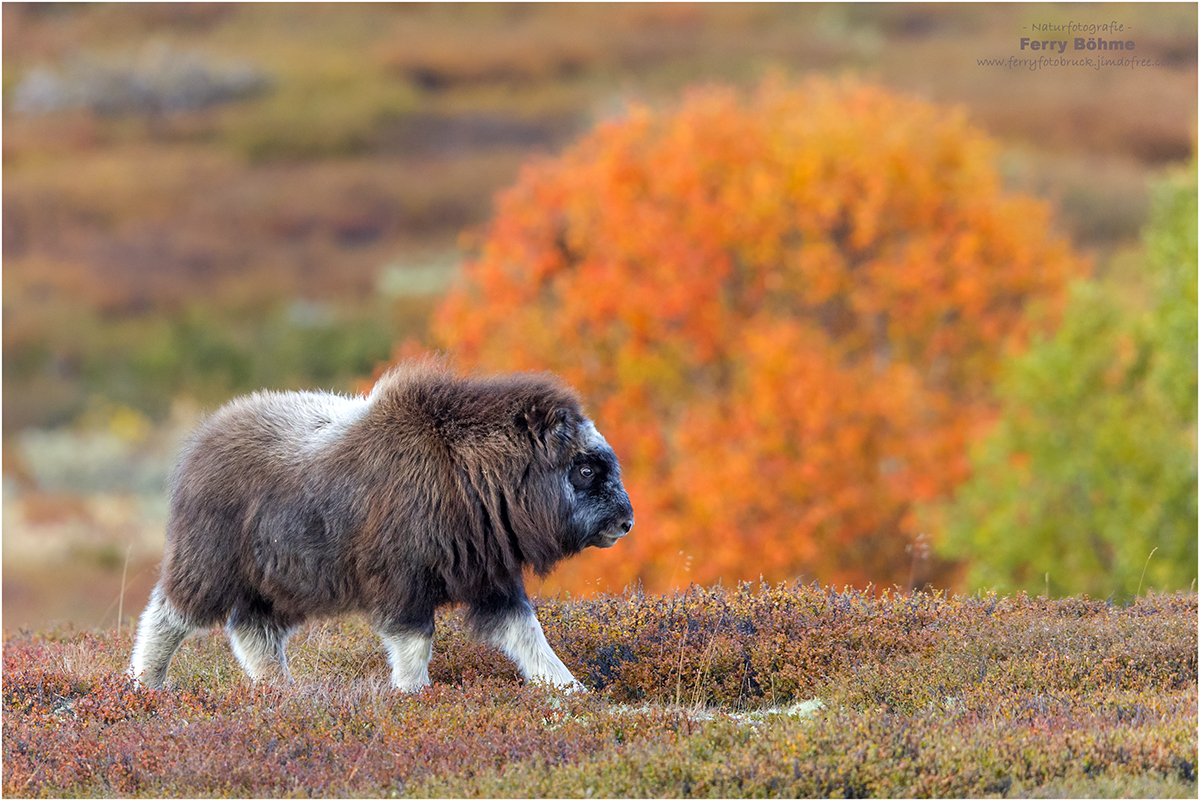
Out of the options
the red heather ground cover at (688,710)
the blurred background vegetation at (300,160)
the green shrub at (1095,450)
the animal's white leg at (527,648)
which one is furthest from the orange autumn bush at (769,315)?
the animal's white leg at (527,648)

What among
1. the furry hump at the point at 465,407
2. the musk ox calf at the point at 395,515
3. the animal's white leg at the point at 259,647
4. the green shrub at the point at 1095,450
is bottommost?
the green shrub at the point at 1095,450

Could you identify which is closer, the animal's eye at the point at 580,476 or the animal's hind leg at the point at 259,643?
the animal's eye at the point at 580,476

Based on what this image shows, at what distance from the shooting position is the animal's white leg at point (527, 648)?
638 cm

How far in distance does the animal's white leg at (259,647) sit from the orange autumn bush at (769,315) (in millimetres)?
12027

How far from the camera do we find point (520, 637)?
6.40 meters

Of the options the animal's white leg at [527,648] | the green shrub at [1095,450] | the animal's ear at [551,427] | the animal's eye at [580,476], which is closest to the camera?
the animal's white leg at [527,648]

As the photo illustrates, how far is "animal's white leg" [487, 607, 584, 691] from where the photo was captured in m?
6.38

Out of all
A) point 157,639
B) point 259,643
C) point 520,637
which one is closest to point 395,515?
point 520,637

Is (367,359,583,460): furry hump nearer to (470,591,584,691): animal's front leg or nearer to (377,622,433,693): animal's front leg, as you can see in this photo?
(470,591,584,691): animal's front leg

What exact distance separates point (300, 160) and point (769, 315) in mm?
29068

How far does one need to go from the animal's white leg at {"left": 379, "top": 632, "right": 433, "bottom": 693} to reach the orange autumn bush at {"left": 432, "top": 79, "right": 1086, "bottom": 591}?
12384 mm

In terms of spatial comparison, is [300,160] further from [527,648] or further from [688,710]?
[688,710]

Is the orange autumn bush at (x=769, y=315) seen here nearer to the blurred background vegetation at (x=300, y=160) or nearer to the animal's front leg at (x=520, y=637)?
the blurred background vegetation at (x=300, y=160)

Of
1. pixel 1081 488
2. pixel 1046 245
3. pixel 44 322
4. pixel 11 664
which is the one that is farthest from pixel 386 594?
pixel 44 322
